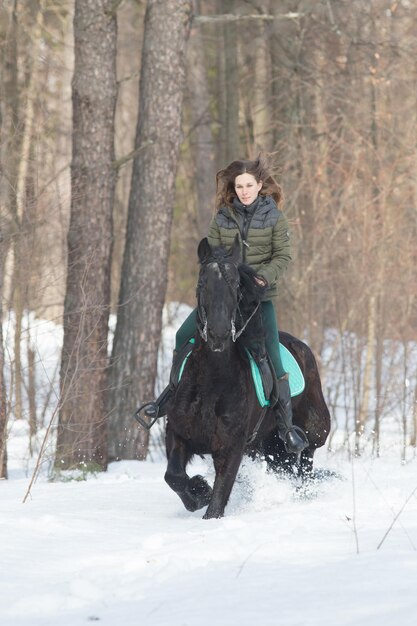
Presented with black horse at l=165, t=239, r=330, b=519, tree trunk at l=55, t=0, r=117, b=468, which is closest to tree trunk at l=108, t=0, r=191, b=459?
tree trunk at l=55, t=0, r=117, b=468

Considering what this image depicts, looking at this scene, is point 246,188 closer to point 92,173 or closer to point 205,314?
point 205,314

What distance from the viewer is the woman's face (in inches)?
286

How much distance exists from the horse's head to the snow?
121 centimetres

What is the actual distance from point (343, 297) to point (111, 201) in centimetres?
609

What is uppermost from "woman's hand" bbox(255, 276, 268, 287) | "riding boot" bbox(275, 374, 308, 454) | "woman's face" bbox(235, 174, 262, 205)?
"woman's face" bbox(235, 174, 262, 205)

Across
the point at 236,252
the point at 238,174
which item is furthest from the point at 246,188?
the point at 236,252

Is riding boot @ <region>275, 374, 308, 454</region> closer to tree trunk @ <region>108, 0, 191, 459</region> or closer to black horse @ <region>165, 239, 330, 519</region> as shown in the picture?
black horse @ <region>165, 239, 330, 519</region>

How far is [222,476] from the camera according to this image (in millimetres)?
6914

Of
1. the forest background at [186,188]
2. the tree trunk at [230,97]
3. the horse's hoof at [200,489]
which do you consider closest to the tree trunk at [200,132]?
the forest background at [186,188]

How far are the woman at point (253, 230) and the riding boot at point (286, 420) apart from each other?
2 centimetres

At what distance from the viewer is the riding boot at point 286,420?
295 inches

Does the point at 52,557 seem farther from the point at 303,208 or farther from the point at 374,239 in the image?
the point at 303,208

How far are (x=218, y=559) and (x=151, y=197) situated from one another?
8.30 m

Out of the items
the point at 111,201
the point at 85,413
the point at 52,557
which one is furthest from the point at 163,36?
the point at 52,557
